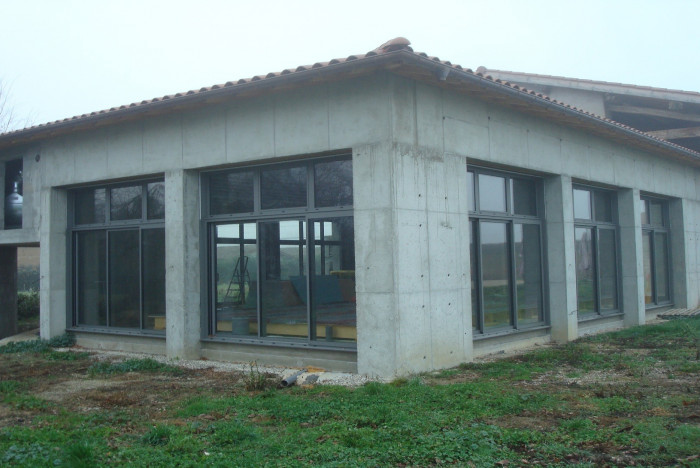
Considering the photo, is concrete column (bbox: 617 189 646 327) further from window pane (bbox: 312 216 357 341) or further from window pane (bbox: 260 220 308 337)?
window pane (bbox: 260 220 308 337)

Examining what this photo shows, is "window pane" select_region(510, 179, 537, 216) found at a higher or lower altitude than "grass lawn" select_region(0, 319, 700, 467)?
higher

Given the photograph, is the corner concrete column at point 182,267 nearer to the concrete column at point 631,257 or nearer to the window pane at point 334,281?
the window pane at point 334,281

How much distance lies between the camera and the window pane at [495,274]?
1117 centimetres

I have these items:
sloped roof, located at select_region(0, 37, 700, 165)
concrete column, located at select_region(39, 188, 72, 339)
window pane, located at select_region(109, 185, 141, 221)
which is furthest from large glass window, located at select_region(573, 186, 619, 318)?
concrete column, located at select_region(39, 188, 72, 339)

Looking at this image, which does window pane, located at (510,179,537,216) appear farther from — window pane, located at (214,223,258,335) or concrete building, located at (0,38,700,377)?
window pane, located at (214,223,258,335)

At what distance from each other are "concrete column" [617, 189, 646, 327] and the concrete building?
5cm

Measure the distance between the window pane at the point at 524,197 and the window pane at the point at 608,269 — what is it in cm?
297

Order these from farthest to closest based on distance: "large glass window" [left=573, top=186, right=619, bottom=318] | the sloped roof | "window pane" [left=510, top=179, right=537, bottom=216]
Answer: "large glass window" [left=573, top=186, right=619, bottom=318], "window pane" [left=510, top=179, right=537, bottom=216], the sloped roof

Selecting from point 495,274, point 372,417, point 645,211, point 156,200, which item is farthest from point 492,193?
point 645,211

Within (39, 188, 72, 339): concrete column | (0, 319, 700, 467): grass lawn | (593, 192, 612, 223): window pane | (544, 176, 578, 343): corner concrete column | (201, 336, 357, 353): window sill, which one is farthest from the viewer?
(593, 192, 612, 223): window pane

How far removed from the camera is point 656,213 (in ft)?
58.3

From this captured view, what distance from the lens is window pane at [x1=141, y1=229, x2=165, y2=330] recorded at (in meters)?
11.8

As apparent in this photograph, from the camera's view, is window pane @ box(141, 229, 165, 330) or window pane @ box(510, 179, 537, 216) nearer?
window pane @ box(141, 229, 165, 330)

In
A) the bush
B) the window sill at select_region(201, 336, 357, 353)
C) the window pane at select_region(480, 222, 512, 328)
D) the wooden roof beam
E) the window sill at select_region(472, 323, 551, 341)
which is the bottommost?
the window sill at select_region(472, 323, 551, 341)
